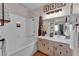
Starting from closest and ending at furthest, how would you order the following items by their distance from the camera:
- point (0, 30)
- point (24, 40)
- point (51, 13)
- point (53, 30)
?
point (0, 30) → point (24, 40) → point (53, 30) → point (51, 13)

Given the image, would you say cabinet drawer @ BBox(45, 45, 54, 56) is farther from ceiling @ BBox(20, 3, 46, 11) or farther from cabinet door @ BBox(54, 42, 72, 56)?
ceiling @ BBox(20, 3, 46, 11)

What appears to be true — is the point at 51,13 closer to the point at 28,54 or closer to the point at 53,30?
the point at 53,30

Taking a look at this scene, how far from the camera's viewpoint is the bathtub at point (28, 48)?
1.87 meters

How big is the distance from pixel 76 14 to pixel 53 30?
2.20 ft

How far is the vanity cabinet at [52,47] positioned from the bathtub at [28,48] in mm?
136

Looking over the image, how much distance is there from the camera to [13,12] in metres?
1.84

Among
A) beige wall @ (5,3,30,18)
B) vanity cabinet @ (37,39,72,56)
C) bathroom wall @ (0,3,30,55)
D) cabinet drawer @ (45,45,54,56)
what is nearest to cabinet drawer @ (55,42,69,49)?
vanity cabinet @ (37,39,72,56)

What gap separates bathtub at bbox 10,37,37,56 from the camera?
73.6 inches

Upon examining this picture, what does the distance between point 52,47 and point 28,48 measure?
0.63 m

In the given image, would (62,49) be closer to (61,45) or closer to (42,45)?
(61,45)

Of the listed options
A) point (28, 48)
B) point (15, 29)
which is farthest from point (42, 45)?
point (15, 29)

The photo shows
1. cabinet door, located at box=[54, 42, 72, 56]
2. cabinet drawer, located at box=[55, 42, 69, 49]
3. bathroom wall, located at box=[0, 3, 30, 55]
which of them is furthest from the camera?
cabinet drawer, located at box=[55, 42, 69, 49]

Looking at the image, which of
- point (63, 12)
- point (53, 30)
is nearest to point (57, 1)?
point (63, 12)

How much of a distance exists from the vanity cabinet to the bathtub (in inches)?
5.4
